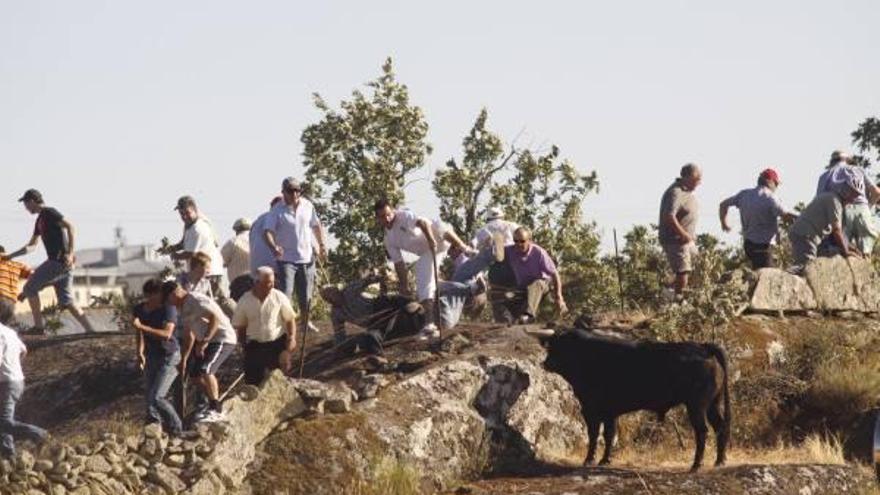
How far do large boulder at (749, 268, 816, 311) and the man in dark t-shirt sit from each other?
7.95 metres

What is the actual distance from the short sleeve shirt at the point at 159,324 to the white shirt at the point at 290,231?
2861 millimetres

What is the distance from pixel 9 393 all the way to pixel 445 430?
3.90 meters

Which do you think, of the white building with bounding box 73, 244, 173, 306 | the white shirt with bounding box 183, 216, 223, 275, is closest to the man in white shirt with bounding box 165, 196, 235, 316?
the white shirt with bounding box 183, 216, 223, 275

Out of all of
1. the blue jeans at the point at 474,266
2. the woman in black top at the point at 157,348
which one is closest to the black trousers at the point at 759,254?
the blue jeans at the point at 474,266

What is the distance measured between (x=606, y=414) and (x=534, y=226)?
12146 millimetres

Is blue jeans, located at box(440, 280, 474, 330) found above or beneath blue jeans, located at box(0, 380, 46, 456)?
above

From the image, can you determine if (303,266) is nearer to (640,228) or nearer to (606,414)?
(606,414)

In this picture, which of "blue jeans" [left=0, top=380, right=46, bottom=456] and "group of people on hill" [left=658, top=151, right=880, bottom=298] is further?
"group of people on hill" [left=658, top=151, right=880, bottom=298]

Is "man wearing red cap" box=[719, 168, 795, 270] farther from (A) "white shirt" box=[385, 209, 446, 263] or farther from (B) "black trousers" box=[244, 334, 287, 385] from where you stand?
(B) "black trousers" box=[244, 334, 287, 385]

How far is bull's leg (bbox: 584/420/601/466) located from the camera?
2017 cm

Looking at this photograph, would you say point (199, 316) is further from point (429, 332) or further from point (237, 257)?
point (237, 257)

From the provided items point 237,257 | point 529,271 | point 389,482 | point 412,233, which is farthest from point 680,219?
point 389,482

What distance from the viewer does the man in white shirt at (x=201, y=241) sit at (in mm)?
23328

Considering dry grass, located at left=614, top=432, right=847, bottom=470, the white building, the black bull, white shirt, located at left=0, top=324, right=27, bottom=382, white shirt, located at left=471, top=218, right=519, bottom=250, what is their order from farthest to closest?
the white building → white shirt, located at left=471, top=218, right=519, bottom=250 → dry grass, located at left=614, top=432, right=847, bottom=470 → the black bull → white shirt, located at left=0, top=324, right=27, bottom=382
